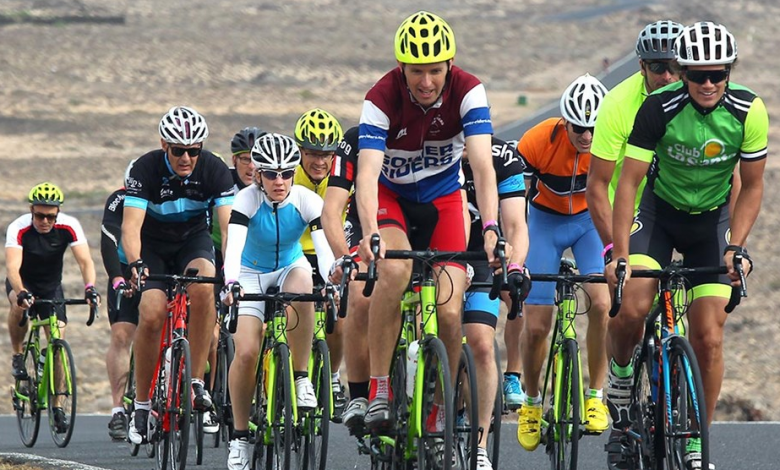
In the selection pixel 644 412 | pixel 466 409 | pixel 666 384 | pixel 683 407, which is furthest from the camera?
pixel 466 409

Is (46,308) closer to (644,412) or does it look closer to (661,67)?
(661,67)

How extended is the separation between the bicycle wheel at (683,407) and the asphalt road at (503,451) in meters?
3.59

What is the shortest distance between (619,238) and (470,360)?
0.96 meters

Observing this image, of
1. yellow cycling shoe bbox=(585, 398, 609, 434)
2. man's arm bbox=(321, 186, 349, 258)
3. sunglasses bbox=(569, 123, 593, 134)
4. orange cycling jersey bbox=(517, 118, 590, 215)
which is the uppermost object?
sunglasses bbox=(569, 123, 593, 134)

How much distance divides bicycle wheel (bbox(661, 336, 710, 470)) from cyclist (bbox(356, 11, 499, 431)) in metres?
1.01

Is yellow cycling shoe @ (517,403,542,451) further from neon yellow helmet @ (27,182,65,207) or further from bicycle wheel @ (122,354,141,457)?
neon yellow helmet @ (27,182,65,207)

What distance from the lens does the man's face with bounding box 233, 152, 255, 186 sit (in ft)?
43.4

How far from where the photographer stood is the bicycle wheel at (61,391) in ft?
46.9

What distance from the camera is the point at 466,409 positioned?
29.5ft

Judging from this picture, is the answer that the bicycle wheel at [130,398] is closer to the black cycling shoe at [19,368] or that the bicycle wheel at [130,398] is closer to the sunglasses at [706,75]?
the black cycling shoe at [19,368]

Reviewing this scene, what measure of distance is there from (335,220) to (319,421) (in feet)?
5.83

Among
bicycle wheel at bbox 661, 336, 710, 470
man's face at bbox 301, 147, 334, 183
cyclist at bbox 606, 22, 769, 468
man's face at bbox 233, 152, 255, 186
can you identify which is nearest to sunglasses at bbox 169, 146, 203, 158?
man's face at bbox 301, 147, 334, 183

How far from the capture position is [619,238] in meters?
8.38

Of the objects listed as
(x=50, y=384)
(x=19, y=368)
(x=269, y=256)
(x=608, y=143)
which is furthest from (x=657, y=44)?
(x=19, y=368)
